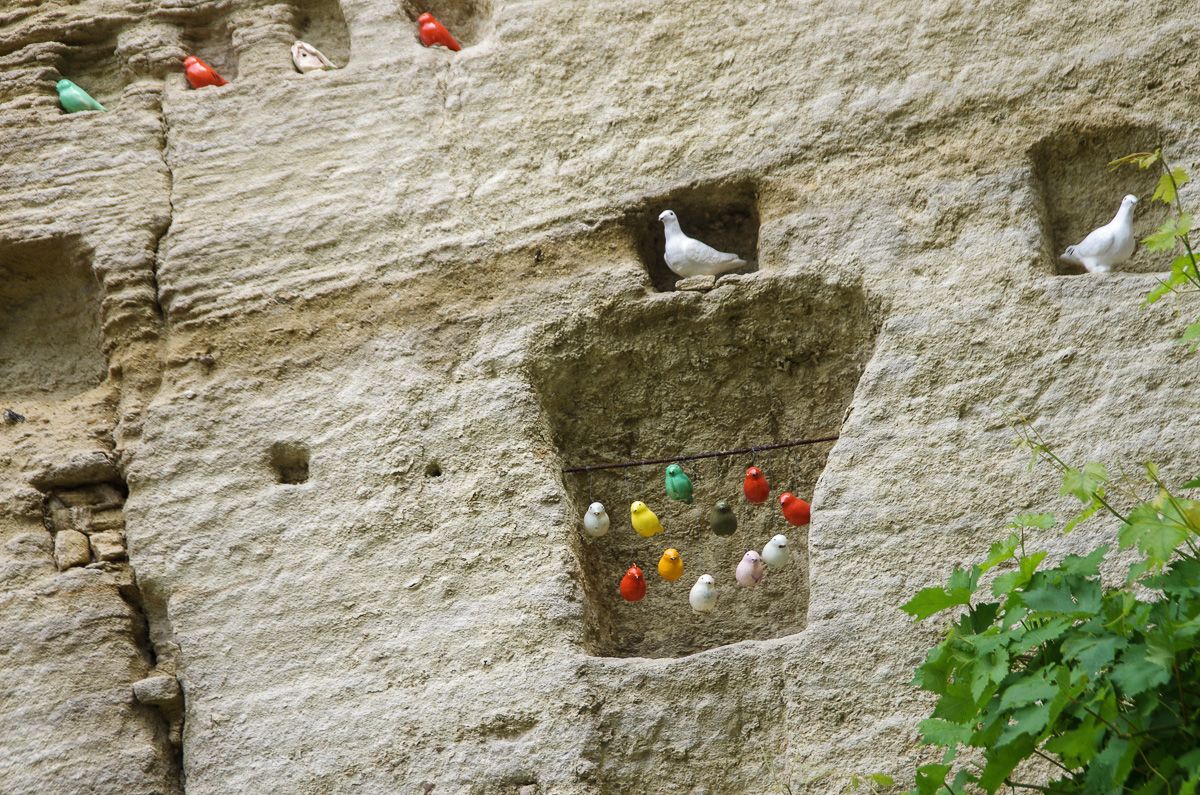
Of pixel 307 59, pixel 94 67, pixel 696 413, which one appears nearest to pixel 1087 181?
pixel 696 413

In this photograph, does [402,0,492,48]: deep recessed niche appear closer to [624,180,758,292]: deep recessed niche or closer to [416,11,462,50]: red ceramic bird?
[416,11,462,50]: red ceramic bird

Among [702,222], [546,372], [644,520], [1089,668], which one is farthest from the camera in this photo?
[702,222]

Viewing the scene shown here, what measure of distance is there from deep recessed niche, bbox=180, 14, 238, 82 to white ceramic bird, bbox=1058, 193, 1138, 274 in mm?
3117

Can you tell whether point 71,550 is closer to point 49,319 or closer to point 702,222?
point 49,319

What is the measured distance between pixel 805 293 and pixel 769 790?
1.39 m

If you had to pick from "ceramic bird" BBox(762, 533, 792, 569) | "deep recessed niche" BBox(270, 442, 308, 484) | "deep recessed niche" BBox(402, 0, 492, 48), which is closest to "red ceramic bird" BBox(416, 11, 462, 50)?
"deep recessed niche" BBox(402, 0, 492, 48)

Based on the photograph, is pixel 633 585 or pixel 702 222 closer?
pixel 633 585

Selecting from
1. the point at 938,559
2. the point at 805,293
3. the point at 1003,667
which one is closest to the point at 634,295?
the point at 805,293

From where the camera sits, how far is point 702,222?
457 centimetres

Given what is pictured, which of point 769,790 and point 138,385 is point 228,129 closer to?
point 138,385

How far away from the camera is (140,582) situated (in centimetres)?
425

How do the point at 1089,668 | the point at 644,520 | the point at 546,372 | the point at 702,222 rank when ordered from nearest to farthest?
the point at 1089,668, the point at 644,520, the point at 546,372, the point at 702,222

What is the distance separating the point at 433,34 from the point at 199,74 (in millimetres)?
849

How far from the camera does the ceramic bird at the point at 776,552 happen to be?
3887 mm
